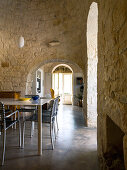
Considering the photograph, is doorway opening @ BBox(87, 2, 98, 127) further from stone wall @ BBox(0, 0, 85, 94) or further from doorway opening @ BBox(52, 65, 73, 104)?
doorway opening @ BBox(52, 65, 73, 104)

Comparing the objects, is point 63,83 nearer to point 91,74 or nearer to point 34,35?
point 34,35

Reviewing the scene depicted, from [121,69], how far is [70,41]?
399cm

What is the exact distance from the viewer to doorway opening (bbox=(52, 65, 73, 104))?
30.5 ft

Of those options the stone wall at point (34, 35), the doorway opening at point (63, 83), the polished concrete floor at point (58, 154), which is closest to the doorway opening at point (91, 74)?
the polished concrete floor at point (58, 154)

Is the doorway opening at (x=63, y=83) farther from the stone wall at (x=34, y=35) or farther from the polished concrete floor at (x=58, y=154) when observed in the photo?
the polished concrete floor at (x=58, y=154)

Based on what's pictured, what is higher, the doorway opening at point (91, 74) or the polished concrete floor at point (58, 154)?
the doorway opening at point (91, 74)

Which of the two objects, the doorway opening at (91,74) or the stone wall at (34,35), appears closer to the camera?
the doorway opening at (91,74)

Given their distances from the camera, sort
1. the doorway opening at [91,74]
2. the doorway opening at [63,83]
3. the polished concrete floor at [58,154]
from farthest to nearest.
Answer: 1. the doorway opening at [63,83]
2. the doorway opening at [91,74]
3. the polished concrete floor at [58,154]

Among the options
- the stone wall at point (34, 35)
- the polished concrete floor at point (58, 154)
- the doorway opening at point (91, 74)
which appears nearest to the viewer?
the polished concrete floor at point (58, 154)

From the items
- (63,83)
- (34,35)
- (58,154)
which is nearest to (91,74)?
(58,154)

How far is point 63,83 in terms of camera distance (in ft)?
30.8

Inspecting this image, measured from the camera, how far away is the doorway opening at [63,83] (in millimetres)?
9305

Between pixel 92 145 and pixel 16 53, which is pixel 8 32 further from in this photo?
pixel 92 145

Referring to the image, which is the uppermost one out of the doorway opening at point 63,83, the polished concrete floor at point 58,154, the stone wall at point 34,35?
the stone wall at point 34,35
